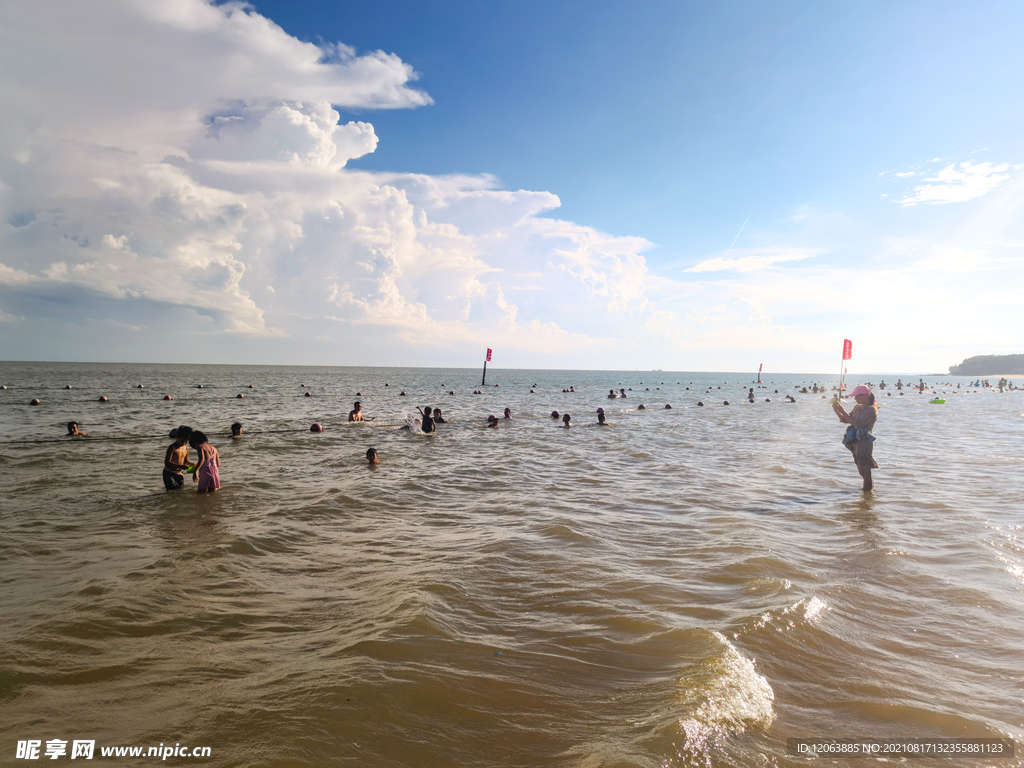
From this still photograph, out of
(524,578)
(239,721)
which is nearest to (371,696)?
(239,721)

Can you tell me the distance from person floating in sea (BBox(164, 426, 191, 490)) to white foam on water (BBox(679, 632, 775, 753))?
40.9 ft

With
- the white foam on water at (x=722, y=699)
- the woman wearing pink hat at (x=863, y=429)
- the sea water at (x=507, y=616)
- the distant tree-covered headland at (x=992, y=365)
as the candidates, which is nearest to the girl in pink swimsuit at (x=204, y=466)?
the sea water at (x=507, y=616)

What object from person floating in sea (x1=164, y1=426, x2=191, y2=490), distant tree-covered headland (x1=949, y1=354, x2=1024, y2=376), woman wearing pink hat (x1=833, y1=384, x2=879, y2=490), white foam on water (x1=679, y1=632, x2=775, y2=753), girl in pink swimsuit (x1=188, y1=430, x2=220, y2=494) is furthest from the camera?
distant tree-covered headland (x1=949, y1=354, x2=1024, y2=376)

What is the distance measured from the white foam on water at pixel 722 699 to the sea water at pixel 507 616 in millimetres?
22

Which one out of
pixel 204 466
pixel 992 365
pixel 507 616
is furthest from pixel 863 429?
pixel 992 365

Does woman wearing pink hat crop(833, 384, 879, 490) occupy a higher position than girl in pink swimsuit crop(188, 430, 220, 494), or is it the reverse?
woman wearing pink hat crop(833, 384, 879, 490)

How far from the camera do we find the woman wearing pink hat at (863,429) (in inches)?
457

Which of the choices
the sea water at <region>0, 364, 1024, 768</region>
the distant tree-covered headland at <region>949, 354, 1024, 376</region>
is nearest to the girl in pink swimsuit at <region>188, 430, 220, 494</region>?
the sea water at <region>0, 364, 1024, 768</region>

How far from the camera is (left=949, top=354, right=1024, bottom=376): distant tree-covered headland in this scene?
170m

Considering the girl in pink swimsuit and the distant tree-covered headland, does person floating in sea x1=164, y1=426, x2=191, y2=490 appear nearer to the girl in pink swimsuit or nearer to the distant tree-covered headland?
the girl in pink swimsuit

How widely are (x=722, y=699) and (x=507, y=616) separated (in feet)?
8.13

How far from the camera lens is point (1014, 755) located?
340 centimetres

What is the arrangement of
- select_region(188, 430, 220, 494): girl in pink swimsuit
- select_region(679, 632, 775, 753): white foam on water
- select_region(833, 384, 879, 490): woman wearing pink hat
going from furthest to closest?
select_region(188, 430, 220, 494): girl in pink swimsuit → select_region(833, 384, 879, 490): woman wearing pink hat → select_region(679, 632, 775, 753): white foam on water

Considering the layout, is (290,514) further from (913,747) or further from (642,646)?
(913,747)
